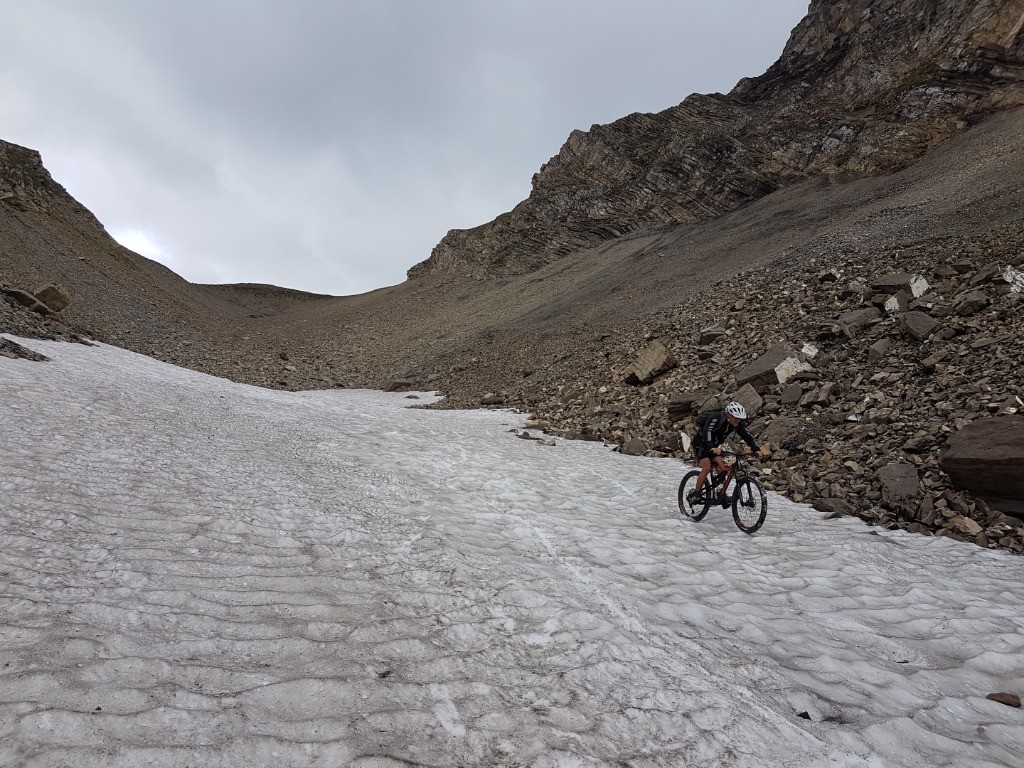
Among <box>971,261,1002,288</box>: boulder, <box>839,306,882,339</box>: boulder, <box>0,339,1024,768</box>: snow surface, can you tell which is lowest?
<box>0,339,1024,768</box>: snow surface

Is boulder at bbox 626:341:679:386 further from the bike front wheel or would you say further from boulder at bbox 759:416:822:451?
the bike front wheel

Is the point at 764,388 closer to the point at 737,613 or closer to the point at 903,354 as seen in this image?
the point at 903,354

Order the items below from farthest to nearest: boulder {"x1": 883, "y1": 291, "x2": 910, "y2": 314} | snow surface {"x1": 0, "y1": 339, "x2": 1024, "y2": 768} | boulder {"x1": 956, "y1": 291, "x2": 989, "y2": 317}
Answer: boulder {"x1": 883, "y1": 291, "x2": 910, "y2": 314}
boulder {"x1": 956, "y1": 291, "x2": 989, "y2": 317}
snow surface {"x1": 0, "y1": 339, "x2": 1024, "y2": 768}

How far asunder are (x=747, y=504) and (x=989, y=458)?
3514mm

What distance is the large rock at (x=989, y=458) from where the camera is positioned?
295 inches

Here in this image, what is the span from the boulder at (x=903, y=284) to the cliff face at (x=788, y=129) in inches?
1169

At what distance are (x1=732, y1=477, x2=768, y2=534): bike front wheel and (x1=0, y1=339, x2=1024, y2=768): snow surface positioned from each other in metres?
0.22

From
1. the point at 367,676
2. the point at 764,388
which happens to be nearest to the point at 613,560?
the point at 367,676

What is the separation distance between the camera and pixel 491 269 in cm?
6184

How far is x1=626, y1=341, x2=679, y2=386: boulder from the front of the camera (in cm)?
1772

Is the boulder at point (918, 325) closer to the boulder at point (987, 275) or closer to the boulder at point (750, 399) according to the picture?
the boulder at point (987, 275)

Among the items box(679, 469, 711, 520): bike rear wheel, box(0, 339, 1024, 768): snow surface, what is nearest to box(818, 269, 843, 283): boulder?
box(0, 339, 1024, 768): snow surface

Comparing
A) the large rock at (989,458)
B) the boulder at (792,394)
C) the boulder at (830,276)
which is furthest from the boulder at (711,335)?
the large rock at (989,458)

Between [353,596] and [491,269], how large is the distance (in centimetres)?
5940
